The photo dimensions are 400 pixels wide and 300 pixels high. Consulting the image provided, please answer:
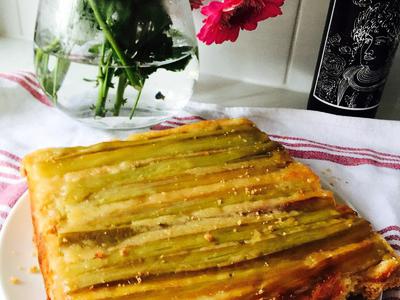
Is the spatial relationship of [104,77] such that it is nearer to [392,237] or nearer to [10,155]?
[10,155]

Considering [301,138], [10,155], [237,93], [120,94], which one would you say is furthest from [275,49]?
[10,155]

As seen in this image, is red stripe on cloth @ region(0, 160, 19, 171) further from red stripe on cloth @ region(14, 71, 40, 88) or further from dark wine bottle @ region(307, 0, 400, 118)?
dark wine bottle @ region(307, 0, 400, 118)

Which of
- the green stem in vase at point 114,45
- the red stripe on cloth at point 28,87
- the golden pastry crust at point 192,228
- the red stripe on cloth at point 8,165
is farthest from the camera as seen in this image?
the red stripe on cloth at point 28,87

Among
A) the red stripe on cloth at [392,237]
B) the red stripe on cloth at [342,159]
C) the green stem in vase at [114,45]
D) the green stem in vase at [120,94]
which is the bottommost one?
the red stripe on cloth at [392,237]

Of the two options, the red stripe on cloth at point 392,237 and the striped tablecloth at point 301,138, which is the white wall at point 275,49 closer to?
the striped tablecloth at point 301,138

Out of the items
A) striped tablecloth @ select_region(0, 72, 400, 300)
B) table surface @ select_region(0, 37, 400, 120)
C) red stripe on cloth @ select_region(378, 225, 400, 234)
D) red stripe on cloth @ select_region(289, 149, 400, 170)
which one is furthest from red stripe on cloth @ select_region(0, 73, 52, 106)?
red stripe on cloth @ select_region(378, 225, 400, 234)

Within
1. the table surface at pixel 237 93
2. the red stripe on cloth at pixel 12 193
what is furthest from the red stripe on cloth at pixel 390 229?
the red stripe on cloth at pixel 12 193

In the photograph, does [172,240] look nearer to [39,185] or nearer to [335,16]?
[39,185]
